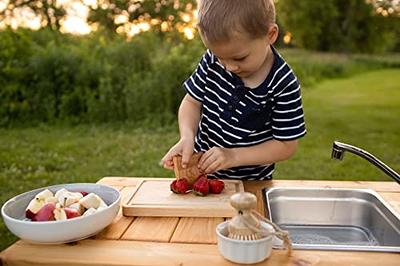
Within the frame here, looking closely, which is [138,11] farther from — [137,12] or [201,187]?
[201,187]

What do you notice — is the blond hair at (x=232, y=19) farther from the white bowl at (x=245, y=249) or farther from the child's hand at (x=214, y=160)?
the white bowl at (x=245, y=249)

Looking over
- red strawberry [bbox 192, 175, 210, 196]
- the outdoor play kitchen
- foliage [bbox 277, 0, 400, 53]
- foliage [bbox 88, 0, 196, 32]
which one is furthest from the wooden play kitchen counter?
foliage [bbox 277, 0, 400, 53]

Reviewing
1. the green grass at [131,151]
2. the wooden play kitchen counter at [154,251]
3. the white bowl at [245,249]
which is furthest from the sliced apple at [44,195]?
the green grass at [131,151]

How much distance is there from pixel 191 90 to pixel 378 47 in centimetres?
1076

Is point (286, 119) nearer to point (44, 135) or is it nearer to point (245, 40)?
point (245, 40)

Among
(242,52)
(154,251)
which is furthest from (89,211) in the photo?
(242,52)

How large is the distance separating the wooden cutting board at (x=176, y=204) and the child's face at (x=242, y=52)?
1.03 feet

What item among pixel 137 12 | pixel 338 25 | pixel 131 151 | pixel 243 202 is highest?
pixel 137 12

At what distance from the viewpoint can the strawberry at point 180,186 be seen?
45.1 inches

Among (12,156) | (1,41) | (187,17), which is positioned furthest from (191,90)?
(187,17)

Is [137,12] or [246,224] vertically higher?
[137,12]

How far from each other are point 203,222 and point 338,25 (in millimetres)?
10344

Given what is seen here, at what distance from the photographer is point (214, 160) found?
117cm

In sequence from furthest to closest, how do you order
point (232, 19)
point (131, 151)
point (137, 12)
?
point (137, 12) < point (131, 151) < point (232, 19)
